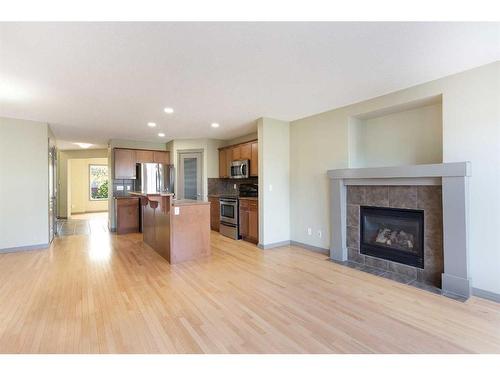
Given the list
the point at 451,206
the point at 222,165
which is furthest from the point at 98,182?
the point at 451,206

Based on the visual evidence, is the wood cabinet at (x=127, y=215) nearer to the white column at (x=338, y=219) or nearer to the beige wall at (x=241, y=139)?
the beige wall at (x=241, y=139)

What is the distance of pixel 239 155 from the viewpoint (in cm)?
605

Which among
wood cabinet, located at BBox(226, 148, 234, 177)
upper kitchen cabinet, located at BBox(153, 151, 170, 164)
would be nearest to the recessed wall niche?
wood cabinet, located at BBox(226, 148, 234, 177)

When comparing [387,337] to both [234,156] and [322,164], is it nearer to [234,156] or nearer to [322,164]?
[322,164]

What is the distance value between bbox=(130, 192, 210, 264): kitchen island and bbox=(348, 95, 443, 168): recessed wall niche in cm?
265

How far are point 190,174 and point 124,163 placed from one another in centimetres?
173

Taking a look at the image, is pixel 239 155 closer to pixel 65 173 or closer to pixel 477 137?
pixel 477 137

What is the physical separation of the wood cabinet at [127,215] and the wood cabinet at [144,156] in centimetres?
114

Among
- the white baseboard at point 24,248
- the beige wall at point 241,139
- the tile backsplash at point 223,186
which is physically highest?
the beige wall at point 241,139

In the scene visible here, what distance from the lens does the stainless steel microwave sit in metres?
5.77

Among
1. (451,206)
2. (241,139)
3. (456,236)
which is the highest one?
(241,139)

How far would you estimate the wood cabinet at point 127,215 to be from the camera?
6234mm

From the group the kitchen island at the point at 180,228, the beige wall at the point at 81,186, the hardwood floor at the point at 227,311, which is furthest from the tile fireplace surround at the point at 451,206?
the beige wall at the point at 81,186

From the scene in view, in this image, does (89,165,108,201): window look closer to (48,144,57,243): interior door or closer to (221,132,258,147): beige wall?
(48,144,57,243): interior door
